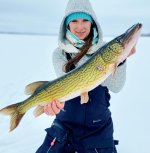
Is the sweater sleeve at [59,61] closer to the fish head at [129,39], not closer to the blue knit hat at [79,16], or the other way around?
the blue knit hat at [79,16]

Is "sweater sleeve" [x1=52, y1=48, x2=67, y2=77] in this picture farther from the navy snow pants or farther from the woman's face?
the navy snow pants

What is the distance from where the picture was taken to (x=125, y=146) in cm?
505

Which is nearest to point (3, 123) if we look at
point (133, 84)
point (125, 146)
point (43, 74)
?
point (125, 146)

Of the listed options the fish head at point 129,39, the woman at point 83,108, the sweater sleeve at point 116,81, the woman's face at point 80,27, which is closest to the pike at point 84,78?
the fish head at point 129,39

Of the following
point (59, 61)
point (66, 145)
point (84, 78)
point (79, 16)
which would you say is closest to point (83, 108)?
point (66, 145)

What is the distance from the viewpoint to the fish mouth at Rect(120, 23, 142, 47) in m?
3.12

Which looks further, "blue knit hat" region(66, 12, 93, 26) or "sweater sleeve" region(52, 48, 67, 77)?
"sweater sleeve" region(52, 48, 67, 77)

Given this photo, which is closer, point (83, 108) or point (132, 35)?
point (132, 35)

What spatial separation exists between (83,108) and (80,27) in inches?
31.0

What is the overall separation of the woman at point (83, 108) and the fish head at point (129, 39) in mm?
679

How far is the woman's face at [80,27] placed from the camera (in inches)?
162

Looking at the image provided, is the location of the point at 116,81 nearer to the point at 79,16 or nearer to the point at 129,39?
the point at 79,16

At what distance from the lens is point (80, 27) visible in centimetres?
411

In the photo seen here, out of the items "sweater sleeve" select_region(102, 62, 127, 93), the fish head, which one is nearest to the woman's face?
"sweater sleeve" select_region(102, 62, 127, 93)
